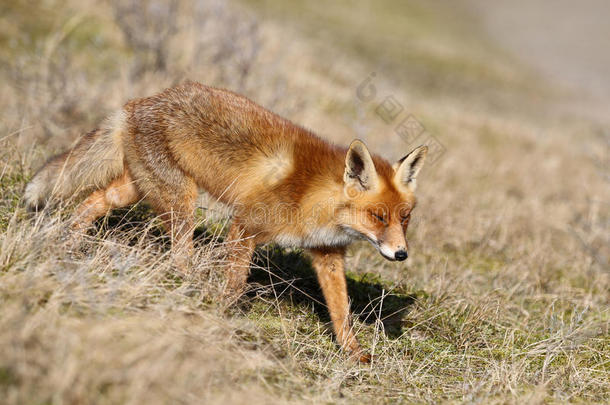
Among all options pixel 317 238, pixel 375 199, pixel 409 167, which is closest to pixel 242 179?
pixel 317 238

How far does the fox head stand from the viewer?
12.2ft

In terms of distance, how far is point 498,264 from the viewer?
6516 mm

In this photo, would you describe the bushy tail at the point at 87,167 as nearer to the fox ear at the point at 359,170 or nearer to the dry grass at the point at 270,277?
the dry grass at the point at 270,277

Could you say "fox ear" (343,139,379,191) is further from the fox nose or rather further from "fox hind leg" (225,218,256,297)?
"fox hind leg" (225,218,256,297)

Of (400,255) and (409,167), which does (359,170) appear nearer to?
(409,167)

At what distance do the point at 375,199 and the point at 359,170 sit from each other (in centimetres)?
27

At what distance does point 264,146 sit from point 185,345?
1903mm

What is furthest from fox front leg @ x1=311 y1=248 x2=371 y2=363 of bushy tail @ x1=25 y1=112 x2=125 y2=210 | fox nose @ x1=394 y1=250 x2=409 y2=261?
bushy tail @ x1=25 y1=112 x2=125 y2=210

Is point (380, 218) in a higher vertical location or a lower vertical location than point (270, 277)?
higher

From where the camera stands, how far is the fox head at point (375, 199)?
147 inches

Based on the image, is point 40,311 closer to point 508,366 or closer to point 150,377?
point 150,377

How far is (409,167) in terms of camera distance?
4051 millimetres

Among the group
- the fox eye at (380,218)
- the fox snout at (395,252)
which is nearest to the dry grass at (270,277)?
the fox snout at (395,252)

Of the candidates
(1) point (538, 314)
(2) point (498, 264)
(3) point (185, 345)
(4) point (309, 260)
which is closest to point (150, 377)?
(3) point (185, 345)
